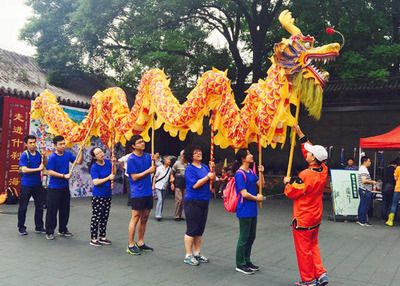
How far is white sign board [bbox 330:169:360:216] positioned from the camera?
30.3 feet

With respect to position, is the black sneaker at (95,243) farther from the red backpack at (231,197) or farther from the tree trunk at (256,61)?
the tree trunk at (256,61)

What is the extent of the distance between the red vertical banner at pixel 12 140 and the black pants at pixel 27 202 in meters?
4.05

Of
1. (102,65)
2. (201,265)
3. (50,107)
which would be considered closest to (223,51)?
(102,65)

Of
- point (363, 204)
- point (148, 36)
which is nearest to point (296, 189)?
point (363, 204)

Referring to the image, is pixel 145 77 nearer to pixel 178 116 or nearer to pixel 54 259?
pixel 178 116

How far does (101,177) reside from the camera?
6.05 meters

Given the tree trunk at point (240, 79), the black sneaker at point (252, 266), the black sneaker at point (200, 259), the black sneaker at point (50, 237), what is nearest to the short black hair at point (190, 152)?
the black sneaker at point (200, 259)

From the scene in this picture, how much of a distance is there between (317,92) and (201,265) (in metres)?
2.67

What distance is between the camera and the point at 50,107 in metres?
8.58

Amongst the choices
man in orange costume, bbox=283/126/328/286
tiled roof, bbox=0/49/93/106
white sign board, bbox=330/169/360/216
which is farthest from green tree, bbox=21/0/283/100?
man in orange costume, bbox=283/126/328/286

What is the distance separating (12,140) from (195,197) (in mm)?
7145

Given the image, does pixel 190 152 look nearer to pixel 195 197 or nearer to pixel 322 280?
pixel 195 197

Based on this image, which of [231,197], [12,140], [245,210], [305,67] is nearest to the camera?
[245,210]

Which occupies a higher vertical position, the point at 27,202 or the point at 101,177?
the point at 101,177
